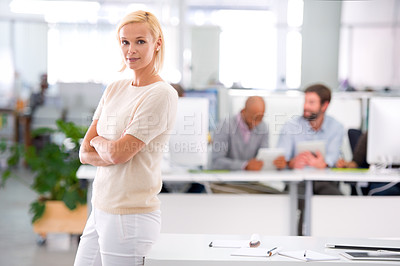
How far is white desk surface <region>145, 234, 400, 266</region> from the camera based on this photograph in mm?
2158

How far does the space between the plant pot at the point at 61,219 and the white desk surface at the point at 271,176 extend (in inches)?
38.3

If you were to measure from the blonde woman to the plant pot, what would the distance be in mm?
2958

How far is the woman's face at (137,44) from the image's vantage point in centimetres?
222

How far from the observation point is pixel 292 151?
4914 millimetres

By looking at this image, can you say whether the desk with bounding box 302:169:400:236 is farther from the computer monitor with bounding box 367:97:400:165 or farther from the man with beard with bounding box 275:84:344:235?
the man with beard with bounding box 275:84:344:235

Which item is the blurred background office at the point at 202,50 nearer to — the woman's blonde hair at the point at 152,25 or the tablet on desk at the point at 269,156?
the tablet on desk at the point at 269,156

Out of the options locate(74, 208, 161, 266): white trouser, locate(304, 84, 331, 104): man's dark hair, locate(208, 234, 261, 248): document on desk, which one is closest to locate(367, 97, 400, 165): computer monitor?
locate(304, 84, 331, 104): man's dark hair

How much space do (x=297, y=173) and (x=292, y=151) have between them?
2.20 feet

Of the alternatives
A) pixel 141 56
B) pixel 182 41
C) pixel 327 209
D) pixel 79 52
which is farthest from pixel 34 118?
pixel 141 56

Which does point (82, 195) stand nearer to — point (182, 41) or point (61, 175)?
point (61, 175)

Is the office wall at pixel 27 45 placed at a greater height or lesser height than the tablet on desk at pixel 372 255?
greater

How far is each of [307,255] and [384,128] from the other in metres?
2.05

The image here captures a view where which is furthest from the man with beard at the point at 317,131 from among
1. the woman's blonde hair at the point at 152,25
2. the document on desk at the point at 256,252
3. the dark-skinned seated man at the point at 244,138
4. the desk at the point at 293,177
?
the woman's blonde hair at the point at 152,25

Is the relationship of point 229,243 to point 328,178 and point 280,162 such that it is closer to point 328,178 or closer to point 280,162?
point 328,178
